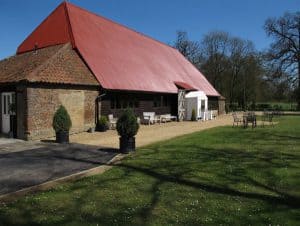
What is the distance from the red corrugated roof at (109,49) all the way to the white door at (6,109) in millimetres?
5032

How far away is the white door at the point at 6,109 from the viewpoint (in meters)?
16.9

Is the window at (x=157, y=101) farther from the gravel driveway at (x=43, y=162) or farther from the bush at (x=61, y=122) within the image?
the gravel driveway at (x=43, y=162)

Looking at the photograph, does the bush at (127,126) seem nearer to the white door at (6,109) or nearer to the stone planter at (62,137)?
the stone planter at (62,137)

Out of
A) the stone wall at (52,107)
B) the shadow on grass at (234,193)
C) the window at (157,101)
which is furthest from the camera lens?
the window at (157,101)

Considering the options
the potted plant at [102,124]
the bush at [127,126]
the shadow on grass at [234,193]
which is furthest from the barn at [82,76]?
the shadow on grass at [234,193]

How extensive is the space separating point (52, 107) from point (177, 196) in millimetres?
11249

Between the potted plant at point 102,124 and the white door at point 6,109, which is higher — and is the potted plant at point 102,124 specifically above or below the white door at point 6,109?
below

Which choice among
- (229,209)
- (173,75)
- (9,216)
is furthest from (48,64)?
(173,75)

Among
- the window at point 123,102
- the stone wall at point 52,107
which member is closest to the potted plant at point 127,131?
the stone wall at point 52,107

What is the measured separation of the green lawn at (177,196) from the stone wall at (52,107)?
671 cm

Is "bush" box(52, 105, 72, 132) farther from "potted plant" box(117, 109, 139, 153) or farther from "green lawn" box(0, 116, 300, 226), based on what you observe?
"green lawn" box(0, 116, 300, 226)

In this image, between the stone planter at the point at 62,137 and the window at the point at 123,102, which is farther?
the window at the point at 123,102

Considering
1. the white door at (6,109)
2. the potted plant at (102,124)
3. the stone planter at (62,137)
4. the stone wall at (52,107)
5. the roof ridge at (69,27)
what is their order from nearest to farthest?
the stone planter at (62,137) < the stone wall at (52,107) < the white door at (6,109) < the potted plant at (102,124) < the roof ridge at (69,27)

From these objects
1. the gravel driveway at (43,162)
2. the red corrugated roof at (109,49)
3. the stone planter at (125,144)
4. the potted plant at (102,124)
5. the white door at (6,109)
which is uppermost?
the red corrugated roof at (109,49)
